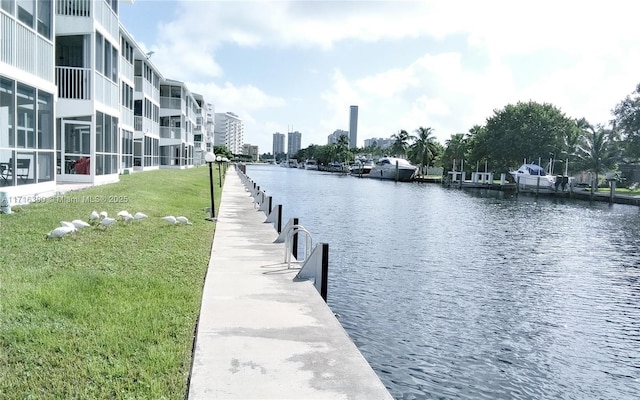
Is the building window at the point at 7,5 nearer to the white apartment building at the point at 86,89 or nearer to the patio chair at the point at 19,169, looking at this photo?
the patio chair at the point at 19,169

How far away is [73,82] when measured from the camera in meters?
19.1

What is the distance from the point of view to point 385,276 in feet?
40.6

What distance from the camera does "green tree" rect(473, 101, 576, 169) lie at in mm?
63344

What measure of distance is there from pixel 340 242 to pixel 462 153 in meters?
70.7

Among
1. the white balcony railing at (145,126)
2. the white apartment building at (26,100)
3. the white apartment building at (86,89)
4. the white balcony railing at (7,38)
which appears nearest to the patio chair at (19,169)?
the white apartment building at (26,100)

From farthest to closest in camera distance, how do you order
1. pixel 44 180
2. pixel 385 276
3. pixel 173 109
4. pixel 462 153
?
pixel 462 153 → pixel 173 109 → pixel 44 180 → pixel 385 276

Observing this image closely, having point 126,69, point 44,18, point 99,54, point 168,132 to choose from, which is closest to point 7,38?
point 44,18

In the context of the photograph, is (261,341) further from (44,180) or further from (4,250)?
(44,180)

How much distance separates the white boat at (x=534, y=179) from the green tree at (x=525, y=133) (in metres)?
7.10

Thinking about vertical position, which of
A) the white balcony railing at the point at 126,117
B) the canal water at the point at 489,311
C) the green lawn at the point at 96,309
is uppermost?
the white balcony railing at the point at 126,117

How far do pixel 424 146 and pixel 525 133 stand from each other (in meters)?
31.1

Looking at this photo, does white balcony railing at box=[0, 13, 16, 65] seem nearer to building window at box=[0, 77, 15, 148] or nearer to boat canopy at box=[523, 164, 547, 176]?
building window at box=[0, 77, 15, 148]

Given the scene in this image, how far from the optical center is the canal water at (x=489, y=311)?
7.07 meters

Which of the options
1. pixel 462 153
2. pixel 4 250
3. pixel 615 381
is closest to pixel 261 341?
pixel 615 381
